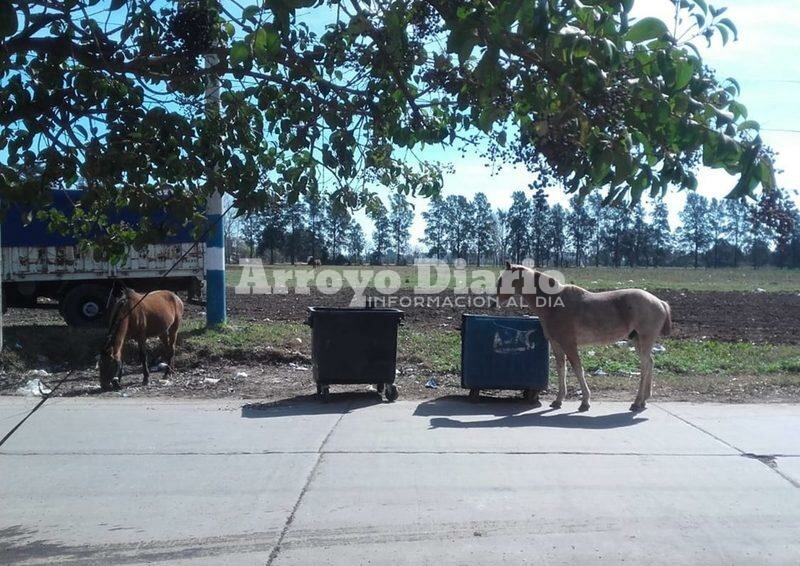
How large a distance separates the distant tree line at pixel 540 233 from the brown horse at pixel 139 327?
5.88 feet

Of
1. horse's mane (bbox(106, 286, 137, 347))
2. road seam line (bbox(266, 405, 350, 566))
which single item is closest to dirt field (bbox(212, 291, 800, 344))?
horse's mane (bbox(106, 286, 137, 347))

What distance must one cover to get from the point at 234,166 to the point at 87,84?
3.84 ft

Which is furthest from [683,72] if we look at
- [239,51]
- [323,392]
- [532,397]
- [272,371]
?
[272,371]

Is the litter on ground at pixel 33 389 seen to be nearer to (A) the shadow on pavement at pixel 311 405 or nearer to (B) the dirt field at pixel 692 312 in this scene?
(A) the shadow on pavement at pixel 311 405

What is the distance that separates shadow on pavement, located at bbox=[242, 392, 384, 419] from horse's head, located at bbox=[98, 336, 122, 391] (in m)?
2.20

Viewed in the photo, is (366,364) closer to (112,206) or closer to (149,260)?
(112,206)

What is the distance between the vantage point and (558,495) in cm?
621

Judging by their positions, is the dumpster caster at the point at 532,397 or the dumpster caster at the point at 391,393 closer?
the dumpster caster at the point at 532,397

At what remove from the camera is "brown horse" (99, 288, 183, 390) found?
10945 millimetres

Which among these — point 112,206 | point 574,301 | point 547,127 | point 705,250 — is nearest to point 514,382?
point 574,301

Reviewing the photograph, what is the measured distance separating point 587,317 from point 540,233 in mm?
6147

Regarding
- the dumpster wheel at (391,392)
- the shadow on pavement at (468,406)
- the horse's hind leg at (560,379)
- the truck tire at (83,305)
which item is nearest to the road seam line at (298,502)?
the shadow on pavement at (468,406)

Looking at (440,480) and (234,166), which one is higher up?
(234,166)

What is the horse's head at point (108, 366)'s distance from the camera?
10.9m
